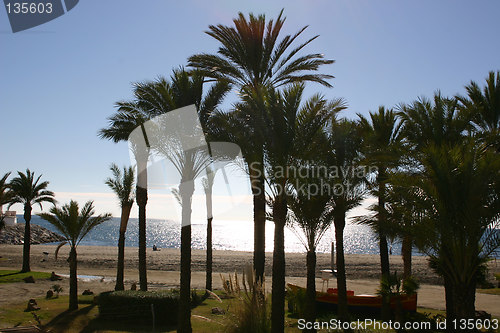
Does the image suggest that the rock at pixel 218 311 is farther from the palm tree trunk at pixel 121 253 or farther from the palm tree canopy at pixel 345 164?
the palm tree trunk at pixel 121 253

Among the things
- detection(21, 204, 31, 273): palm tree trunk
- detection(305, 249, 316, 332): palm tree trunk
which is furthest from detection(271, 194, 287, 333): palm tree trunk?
detection(21, 204, 31, 273): palm tree trunk

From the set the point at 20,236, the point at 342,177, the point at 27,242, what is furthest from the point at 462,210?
the point at 20,236

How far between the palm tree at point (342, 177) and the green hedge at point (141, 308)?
5.39 meters

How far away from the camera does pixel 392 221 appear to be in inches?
468

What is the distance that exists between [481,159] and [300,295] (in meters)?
7.26

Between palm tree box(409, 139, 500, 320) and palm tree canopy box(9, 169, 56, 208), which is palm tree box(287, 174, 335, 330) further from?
palm tree canopy box(9, 169, 56, 208)

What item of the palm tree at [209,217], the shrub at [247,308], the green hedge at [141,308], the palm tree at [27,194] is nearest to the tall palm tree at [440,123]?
the shrub at [247,308]

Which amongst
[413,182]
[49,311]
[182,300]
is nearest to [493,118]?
[413,182]

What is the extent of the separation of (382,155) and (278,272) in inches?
174

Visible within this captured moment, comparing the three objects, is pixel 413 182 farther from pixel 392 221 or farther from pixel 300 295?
pixel 300 295

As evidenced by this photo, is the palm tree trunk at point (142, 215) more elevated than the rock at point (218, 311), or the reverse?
the palm tree trunk at point (142, 215)

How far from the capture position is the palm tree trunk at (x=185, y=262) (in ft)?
36.4

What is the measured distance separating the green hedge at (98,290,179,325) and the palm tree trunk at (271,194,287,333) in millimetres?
4548

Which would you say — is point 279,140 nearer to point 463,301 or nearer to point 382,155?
point 382,155
